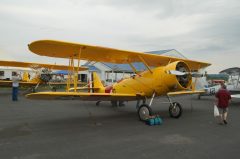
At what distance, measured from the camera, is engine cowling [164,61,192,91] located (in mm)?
8809

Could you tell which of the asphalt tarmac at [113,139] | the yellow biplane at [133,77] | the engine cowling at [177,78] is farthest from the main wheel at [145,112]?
the engine cowling at [177,78]

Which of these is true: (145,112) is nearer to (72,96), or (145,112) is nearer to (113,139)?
(72,96)

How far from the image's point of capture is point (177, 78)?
29.5ft

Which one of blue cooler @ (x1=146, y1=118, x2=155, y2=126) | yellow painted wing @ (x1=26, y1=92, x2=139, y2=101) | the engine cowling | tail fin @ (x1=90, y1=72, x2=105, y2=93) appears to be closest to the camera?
yellow painted wing @ (x1=26, y1=92, x2=139, y2=101)

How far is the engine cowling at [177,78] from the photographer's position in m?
8.81

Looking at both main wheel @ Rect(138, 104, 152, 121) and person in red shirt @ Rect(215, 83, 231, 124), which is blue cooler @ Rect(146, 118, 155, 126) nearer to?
main wheel @ Rect(138, 104, 152, 121)

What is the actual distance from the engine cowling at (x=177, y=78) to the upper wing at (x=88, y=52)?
145 cm

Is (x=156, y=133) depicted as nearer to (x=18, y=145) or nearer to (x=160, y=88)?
(x=160, y=88)

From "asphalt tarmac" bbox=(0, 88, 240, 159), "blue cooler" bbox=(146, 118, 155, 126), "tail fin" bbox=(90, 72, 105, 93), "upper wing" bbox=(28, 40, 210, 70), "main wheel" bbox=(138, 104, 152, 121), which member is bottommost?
"asphalt tarmac" bbox=(0, 88, 240, 159)

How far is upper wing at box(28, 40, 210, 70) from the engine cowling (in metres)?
1.45

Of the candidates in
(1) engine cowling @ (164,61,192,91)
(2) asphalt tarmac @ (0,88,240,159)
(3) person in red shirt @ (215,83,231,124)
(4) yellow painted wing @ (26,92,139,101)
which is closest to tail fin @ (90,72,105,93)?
(4) yellow painted wing @ (26,92,139,101)

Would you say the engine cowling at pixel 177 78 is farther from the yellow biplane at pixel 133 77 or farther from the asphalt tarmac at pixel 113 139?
the asphalt tarmac at pixel 113 139

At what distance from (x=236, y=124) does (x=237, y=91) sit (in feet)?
25.0

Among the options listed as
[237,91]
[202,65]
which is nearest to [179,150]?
[202,65]
